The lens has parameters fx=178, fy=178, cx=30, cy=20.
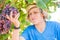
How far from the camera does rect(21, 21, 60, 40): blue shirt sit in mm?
1251

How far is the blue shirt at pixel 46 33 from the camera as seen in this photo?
1.25m

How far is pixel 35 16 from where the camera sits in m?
1.26

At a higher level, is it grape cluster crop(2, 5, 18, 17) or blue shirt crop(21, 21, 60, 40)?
grape cluster crop(2, 5, 18, 17)

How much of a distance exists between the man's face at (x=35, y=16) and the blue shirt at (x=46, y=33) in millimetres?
50

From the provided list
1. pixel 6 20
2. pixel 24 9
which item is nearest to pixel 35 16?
pixel 24 9

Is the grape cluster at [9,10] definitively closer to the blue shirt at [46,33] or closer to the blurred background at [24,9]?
the blurred background at [24,9]

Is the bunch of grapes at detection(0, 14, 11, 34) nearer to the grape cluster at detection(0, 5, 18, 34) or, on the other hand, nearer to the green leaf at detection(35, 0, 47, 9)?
the grape cluster at detection(0, 5, 18, 34)

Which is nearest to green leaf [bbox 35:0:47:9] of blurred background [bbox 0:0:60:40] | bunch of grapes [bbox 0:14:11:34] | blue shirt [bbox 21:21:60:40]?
blurred background [bbox 0:0:60:40]

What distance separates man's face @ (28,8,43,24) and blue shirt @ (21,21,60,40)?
5 cm

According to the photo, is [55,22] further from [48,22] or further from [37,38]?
[37,38]

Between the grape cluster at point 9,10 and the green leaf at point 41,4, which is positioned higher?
the green leaf at point 41,4

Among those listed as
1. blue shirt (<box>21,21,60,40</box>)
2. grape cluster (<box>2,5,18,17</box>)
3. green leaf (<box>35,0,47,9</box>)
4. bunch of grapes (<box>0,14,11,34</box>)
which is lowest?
blue shirt (<box>21,21,60,40</box>)

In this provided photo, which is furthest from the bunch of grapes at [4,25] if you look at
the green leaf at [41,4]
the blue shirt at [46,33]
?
the green leaf at [41,4]

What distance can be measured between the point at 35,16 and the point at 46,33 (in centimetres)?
14
